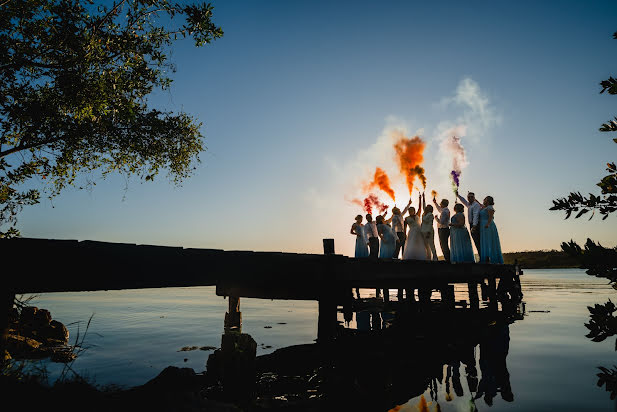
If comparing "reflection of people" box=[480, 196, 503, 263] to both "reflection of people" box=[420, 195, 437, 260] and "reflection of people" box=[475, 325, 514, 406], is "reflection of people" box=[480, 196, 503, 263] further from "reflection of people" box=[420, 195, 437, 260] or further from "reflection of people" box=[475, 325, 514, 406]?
→ "reflection of people" box=[475, 325, 514, 406]

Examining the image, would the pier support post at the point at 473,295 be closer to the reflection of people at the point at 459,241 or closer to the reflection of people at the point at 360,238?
the reflection of people at the point at 459,241

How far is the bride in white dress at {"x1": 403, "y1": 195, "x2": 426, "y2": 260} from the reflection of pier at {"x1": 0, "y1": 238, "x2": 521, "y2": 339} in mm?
7749

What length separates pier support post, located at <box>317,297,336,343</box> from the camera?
Result: 564 centimetres

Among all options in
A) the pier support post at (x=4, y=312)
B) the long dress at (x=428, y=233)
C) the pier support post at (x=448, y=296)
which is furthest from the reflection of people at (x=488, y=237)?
the pier support post at (x=4, y=312)

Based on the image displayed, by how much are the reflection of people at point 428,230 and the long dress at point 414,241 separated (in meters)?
0.19

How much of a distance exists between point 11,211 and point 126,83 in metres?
5.40

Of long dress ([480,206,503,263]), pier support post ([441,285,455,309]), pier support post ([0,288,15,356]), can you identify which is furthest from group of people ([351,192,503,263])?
pier support post ([0,288,15,356])

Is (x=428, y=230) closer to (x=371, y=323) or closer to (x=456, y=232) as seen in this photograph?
(x=456, y=232)

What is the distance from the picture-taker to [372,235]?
56.9ft

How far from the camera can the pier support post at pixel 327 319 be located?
18.5 feet

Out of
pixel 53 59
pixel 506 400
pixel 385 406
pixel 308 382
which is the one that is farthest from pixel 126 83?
pixel 506 400

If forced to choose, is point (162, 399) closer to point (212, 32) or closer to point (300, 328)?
point (212, 32)

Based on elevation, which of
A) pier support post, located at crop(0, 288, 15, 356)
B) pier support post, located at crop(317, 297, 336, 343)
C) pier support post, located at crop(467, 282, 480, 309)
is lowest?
pier support post, located at crop(467, 282, 480, 309)

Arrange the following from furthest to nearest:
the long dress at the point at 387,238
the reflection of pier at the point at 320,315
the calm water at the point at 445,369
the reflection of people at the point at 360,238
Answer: the reflection of people at the point at 360,238, the long dress at the point at 387,238, the calm water at the point at 445,369, the reflection of pier at the point at 320,315
